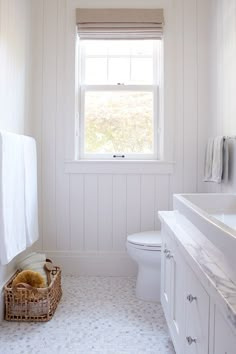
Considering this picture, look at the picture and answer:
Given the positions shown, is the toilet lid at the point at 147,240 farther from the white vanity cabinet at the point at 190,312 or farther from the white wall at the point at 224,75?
the white wall at the point at 224,75

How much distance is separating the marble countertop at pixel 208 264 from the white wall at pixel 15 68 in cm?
130

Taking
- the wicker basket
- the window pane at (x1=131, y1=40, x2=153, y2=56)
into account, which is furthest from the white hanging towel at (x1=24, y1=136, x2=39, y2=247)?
the window pane at (x1=131, y1=40, x2=153, y2=56)

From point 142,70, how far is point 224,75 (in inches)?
31.7

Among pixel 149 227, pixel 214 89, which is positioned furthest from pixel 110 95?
pixel 149 227

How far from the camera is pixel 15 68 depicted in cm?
238

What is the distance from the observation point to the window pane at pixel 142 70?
9.63ft

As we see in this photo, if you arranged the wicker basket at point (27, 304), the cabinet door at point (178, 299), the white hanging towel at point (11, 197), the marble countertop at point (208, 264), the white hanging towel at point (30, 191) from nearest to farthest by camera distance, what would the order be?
the marble countertop at point (208, 264), the cabinet door at point (178, 299), the white hanging towel at point (11, 197), the wicker basket at point (27, 304), the white hanging towel at point (30, 191)

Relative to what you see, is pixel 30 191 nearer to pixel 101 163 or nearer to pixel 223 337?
pixel 101 163

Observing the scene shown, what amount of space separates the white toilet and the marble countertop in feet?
2.26

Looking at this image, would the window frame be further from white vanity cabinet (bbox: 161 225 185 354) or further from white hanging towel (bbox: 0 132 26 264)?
white vanity cabinet (bbox: 161 225 185 354)

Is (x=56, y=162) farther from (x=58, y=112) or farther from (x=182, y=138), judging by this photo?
(x=182, y=138)

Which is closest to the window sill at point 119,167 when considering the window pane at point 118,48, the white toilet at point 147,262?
the white toilet at point 147,262

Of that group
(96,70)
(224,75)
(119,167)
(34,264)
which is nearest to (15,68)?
(96,70)

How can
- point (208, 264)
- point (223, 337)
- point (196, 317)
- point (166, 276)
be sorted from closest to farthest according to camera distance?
point (223, 337) → point (208, 264) → point (196, 317) → point (166, 276)
